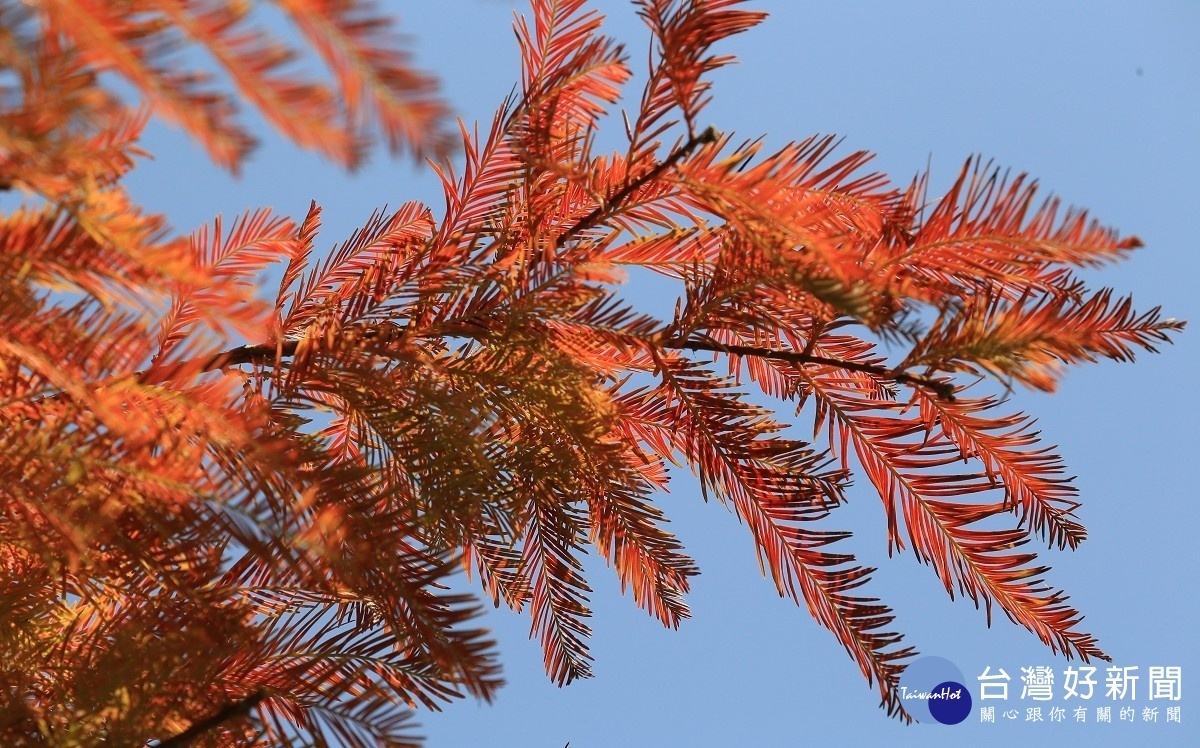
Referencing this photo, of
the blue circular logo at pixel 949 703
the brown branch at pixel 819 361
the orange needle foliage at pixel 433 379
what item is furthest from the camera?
the blue circular logo at pixel 949 703

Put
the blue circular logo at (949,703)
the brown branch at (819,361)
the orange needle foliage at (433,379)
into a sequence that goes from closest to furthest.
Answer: the orange needle foliage at (433,379) < the brown branch at (819,361) < the blue circular logo at (949,703)

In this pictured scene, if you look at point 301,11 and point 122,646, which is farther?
point 122,646

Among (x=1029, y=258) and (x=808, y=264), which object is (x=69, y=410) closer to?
(x=808, y=264)

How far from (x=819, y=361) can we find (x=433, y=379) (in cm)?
30

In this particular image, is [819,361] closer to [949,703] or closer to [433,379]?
[433,379]

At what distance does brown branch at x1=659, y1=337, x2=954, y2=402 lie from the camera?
0.73m

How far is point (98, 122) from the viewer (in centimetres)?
49

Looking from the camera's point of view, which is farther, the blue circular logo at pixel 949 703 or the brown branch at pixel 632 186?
the blue circular logo at pixel 949 703

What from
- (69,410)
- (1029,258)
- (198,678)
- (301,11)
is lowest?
(198,678)

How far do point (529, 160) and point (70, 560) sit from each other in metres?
0.42

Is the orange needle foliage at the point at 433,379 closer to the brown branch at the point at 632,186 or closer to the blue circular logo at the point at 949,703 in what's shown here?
the brown branch at the point at 632,186

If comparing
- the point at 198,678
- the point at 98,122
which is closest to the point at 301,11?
the point at 98,122

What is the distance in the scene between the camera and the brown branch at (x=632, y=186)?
27.5 inches


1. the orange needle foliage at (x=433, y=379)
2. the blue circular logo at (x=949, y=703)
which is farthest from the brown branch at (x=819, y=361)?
the blue circular logo at (x=949, y=703)
